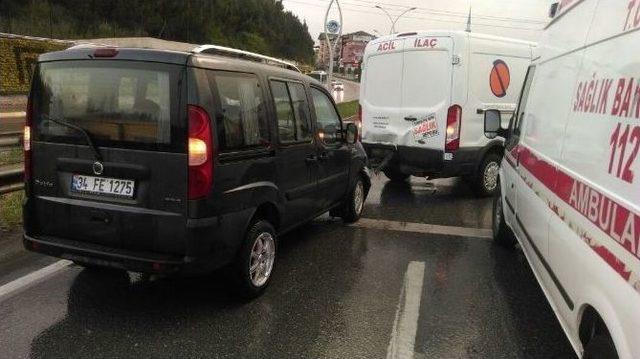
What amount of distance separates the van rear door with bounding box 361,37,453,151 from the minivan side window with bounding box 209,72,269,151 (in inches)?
169

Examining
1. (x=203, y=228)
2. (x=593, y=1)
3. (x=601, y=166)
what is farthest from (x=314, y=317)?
(x=593, y=1)

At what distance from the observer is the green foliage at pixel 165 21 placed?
45.5 m

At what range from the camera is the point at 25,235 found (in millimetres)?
3971

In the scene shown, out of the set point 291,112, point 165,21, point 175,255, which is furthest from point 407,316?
point 165,21

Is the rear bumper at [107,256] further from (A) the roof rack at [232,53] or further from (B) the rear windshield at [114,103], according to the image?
(A) the roof rack at [232,53]

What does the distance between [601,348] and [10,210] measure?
20.0 ft

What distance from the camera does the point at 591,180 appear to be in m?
2.62

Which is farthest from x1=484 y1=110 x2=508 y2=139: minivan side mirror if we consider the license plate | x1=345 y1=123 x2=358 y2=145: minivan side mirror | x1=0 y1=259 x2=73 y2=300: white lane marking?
x1=0 y1=259 x2=73 y2=300: white lane marking

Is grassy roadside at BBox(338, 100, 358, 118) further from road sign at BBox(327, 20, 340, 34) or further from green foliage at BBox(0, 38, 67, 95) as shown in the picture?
green foliage at BBox(0, 38, 67, 95)

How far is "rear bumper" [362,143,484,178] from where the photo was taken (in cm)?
812

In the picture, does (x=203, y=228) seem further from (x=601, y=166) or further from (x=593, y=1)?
(x=593, y=1)

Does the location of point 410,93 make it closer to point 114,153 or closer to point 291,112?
point 291,112

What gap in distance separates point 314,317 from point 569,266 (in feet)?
5.92

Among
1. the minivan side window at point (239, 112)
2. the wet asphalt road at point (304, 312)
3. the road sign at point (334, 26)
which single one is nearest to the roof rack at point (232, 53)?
the minivan side window at point (239, 112)
